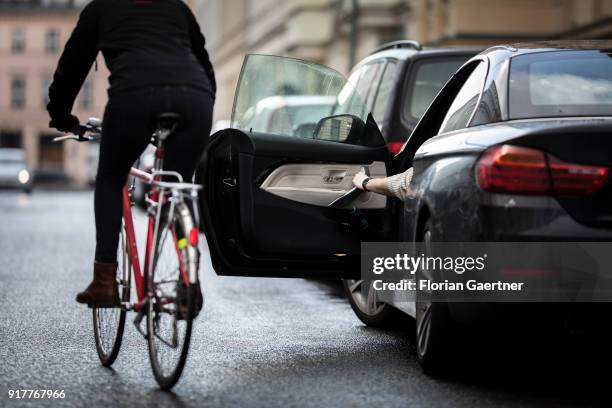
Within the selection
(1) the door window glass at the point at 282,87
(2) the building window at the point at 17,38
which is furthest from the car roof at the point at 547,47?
(2) the building window at the point at 17,38

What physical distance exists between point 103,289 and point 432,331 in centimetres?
149

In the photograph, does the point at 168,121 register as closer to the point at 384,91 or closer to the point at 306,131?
the point at 306,131

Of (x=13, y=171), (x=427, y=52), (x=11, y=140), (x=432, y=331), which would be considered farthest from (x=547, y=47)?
(x=11, y=140)

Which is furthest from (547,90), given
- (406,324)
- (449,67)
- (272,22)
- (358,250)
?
(272,22)

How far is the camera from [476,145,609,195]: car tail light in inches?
220

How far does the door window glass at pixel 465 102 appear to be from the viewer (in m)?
6.64

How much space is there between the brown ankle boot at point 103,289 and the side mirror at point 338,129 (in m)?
1.82

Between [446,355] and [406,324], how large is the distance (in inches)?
88.5

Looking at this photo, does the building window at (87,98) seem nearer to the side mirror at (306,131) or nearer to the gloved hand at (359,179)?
the side mirror at (306,131)

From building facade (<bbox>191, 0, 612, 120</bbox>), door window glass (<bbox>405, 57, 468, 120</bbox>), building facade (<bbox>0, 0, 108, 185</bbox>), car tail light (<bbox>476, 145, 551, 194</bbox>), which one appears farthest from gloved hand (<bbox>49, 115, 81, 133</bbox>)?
building facade (<bbox>0, 0, 108, 185</bbox>)

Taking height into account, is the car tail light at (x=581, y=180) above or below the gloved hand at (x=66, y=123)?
above

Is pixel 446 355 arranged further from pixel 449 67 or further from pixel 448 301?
pixel 449 67

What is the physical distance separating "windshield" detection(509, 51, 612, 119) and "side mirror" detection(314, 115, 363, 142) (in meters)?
1.37

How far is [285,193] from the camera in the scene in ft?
24.6
